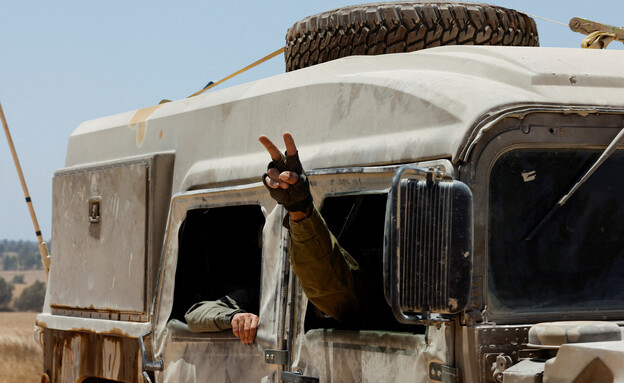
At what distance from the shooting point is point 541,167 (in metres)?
3.75

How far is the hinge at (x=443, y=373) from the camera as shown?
3.59 metres

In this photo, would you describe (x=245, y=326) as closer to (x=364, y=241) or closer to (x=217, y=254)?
(x=364, y=241)

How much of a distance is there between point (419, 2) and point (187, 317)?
1989 mm

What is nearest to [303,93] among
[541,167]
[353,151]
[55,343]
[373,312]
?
[353,151]

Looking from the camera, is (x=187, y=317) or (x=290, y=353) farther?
(x=187, y=317)

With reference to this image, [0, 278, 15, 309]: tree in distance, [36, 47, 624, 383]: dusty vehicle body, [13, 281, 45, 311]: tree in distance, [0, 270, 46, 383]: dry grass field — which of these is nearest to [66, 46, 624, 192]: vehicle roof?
[36, 47, 624, 383]: dusty vehicle body

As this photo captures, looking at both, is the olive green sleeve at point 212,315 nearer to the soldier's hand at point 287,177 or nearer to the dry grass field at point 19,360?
the soldier's hand at point 287,177

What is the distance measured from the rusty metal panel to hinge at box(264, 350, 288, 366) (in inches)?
46.9

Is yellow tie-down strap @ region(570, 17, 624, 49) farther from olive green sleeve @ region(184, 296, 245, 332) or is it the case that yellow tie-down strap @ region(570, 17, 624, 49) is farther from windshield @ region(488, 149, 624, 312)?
olive green sleeve @ region(184, 296, 245, 332)

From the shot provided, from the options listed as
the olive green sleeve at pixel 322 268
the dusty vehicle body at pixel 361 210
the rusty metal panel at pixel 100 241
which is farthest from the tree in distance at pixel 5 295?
the olive green sleeve at pixel 322 268

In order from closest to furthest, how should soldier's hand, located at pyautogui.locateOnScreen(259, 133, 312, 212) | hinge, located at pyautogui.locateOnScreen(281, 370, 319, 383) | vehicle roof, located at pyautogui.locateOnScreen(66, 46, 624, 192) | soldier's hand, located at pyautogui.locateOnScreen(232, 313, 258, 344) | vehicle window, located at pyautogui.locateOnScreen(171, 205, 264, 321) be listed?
soldier's hand, located at pyautogui.locateOnScreen(259, 133, 312, 212) < vehicle roof, located at pyautogui.locateOnScreen(66, 46, 624, 192) < hinge, located at pyautogui.locateOnScreen(281, 370, 319, 383) < soldier's hand, located at pyautogui.locateOnScreen(232, 313, 258, 344) < vehicle window, located at pyautogui.locateOnScreen(171, 205, 264, 321)

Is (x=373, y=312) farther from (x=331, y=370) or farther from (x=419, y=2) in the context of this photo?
(x=419, y=2)

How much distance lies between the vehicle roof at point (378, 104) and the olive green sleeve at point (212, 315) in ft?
1.91

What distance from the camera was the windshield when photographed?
368 cm
